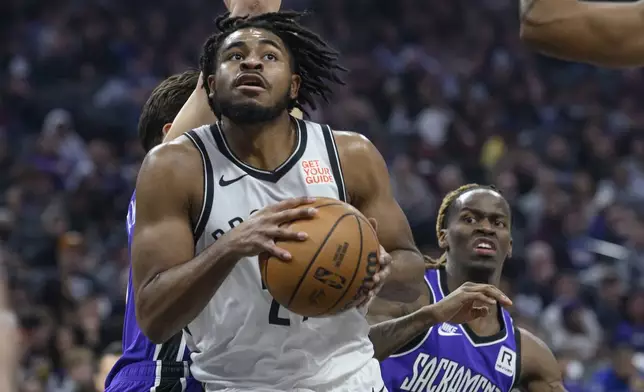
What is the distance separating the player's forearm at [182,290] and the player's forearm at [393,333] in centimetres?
120

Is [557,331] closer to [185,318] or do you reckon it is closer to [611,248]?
[611,248]

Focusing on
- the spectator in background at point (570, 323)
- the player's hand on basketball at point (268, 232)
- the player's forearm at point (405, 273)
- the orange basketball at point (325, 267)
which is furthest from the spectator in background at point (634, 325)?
the player's hand on basketball at point (268, 232)

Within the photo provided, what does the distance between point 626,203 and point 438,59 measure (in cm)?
405

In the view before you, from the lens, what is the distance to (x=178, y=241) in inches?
147

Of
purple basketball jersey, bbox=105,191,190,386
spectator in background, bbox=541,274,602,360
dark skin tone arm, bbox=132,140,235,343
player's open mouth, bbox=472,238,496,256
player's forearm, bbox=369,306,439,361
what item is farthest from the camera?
spectator in background, bbox=541,274,602,360

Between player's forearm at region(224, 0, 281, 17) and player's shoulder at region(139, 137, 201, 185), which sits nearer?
player's shoulder at region(139, 137, 201, 185)

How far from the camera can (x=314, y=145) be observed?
13.3 ft

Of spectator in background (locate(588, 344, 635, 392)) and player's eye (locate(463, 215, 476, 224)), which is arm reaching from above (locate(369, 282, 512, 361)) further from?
spectator in background (locate(588, 344, 635, 392))

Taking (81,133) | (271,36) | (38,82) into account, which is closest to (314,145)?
(271,36)

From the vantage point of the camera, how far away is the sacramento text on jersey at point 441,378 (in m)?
5.18

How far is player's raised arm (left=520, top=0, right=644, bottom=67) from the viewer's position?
2645 millimetres

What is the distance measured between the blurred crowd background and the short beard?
15.1 ft

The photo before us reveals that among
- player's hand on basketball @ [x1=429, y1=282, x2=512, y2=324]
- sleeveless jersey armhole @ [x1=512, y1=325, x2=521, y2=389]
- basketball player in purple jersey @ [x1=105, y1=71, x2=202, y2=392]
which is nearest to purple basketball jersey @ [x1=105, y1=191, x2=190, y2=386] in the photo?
basketball player in purple jersey @ [x1=105, y1=71, x2=202, y2=392]

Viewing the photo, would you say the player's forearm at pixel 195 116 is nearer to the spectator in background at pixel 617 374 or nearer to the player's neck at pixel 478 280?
the player's neck at pixel 478 280
